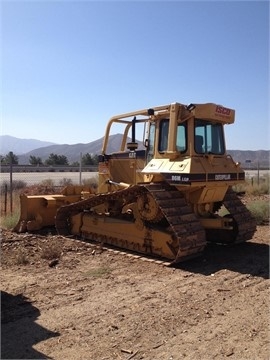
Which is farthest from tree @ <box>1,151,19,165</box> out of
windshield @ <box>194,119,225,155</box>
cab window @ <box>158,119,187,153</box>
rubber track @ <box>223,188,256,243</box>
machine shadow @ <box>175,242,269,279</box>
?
machine shadow @ <box>175,242,269,279</box>

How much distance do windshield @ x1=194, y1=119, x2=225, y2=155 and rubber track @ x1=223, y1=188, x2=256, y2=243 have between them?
1.17 metres

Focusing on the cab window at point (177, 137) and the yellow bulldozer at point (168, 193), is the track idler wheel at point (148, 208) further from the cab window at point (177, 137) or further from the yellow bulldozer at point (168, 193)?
the cab window at point (177, 137)

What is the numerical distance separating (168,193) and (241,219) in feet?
6.54

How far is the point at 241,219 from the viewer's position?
28.2 ft

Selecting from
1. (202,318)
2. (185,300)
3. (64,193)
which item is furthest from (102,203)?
(202,318)

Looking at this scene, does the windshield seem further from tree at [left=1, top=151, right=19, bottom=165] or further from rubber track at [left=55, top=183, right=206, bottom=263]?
tree at [left=1, top=151, right=19, bottom=165]

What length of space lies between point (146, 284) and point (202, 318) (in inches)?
56.3

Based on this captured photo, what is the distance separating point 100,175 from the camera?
987cm

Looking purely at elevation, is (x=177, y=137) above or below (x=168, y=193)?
above

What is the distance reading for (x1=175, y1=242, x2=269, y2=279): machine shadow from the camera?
679cm

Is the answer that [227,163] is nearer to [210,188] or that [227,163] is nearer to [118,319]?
[210,188]

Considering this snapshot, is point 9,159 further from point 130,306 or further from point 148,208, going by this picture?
point 130,306

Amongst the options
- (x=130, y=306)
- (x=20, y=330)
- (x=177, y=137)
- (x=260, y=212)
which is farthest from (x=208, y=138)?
(x=20, y=330)

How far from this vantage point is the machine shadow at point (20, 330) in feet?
12.7
